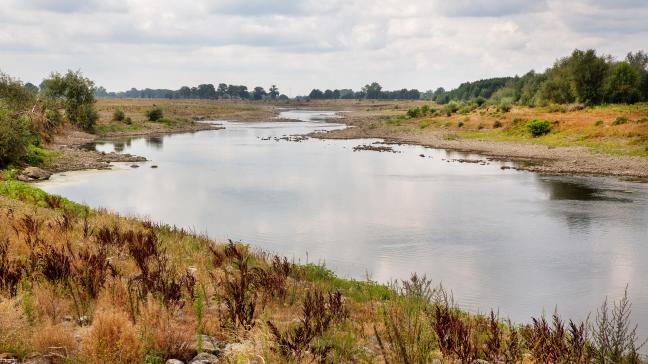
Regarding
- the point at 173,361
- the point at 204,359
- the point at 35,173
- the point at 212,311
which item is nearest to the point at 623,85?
the point at 35,173

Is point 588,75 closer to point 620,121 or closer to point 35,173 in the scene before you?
point 620,121

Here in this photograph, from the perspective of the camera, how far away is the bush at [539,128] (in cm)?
6356

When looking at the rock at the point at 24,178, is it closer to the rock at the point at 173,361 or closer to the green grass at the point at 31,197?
the green grass at the point at 31,197

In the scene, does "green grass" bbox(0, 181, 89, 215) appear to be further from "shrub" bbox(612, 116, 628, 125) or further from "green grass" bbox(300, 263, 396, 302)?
"shrub" bbox(612, 116, 628, 125)

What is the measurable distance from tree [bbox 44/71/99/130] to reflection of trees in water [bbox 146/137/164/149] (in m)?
9.57

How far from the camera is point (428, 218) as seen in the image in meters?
28.2

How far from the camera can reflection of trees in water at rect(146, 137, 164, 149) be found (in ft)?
227

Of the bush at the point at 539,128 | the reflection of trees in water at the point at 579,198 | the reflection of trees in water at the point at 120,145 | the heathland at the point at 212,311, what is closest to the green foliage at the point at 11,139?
the heathland at the point at 212,311

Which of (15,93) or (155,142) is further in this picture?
(155,142)

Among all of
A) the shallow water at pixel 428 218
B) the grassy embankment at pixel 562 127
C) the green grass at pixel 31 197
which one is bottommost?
the shallow water at pixel 428 218

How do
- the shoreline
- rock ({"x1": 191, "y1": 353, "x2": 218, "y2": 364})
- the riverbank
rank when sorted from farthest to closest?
the riverbank < the shoreline < rock ({"x1": 191, "y1": 353, "x2": 218, "y2": 364})

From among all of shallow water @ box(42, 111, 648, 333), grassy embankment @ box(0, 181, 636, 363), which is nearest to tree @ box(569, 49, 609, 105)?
shallow water @ box(42, 111, 648, 333)

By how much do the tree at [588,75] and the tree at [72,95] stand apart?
73.8 meters

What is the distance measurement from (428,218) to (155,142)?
55.5 m
